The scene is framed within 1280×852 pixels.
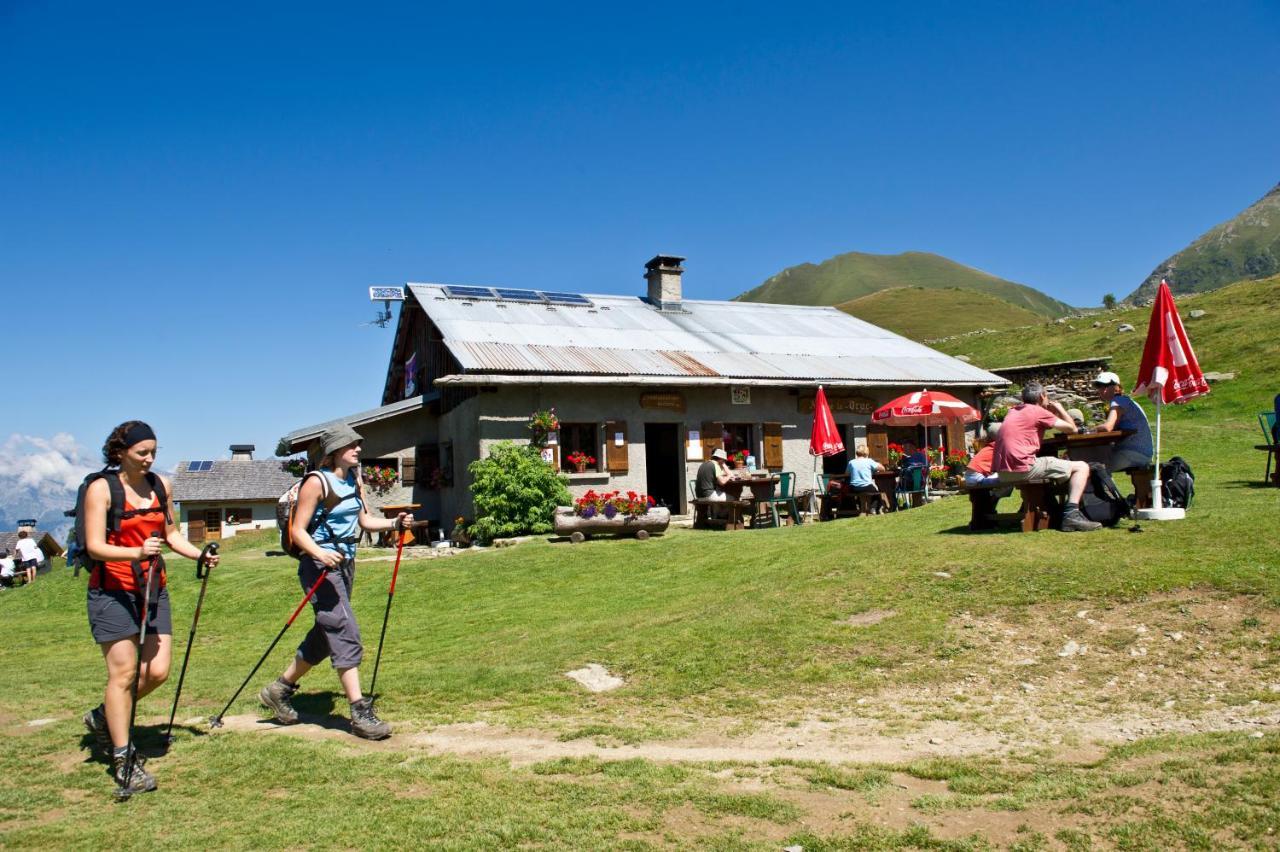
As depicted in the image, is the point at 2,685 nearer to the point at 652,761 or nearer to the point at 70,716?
the point at 70,716

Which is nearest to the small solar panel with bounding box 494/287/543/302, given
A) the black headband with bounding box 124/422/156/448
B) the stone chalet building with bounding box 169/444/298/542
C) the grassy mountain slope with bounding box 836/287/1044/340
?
the black headband with bounding box 124/422/156/448

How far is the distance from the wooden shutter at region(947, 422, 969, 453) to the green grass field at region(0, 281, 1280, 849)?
421 inches

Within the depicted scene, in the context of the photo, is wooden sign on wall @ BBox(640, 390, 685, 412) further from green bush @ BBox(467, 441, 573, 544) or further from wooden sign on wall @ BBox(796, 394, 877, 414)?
wooden sign on wall @ BBox(796, 394, 877, 414)

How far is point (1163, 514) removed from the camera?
8.91 meters

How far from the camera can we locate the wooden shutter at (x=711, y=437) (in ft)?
64.0

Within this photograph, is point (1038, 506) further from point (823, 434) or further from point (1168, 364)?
point (823, 434)

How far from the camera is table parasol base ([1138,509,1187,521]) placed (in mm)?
→ 8875

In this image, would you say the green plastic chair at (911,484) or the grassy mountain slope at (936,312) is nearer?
the green plastic chair at (911,484)

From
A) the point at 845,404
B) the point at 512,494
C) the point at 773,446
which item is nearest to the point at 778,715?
the point at 512,494

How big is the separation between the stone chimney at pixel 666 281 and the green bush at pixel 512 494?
9.77 meters

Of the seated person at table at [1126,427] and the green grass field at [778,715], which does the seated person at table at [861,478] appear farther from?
the seated person at table at [1126,427]

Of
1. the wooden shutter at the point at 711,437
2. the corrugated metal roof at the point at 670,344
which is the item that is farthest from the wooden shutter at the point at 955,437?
the wooden shutter at the point at 711,437

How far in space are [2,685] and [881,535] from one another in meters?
9.43

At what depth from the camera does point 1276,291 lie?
3934cm
